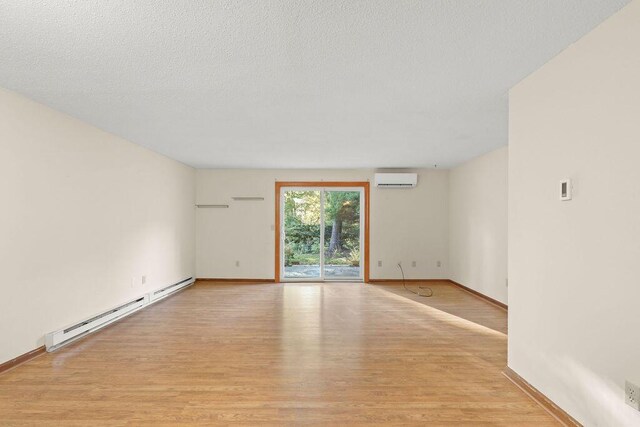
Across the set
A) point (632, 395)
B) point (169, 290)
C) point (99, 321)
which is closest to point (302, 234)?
point (169, 290)

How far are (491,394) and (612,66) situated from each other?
2.12 m

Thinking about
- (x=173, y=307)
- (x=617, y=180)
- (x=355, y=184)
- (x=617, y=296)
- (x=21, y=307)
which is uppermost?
(x=355, y=184)

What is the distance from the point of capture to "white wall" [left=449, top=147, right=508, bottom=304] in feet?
15.5

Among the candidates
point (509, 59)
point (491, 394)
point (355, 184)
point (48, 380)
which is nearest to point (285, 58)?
point (509, 59)

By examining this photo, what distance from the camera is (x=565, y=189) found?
1.98 metres

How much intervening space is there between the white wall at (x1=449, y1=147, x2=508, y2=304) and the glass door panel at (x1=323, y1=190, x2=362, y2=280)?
5.94 ft

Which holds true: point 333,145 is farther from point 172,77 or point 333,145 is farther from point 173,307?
point 173,307

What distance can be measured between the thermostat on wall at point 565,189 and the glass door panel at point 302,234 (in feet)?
15.9

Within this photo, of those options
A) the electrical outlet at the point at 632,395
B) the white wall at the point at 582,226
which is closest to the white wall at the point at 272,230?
the white wall at the point at 582,226

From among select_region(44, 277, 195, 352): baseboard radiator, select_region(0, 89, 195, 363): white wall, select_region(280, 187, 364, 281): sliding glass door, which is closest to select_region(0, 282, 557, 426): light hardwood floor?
select_region(44, 277, 195, 352): baseboard radiator

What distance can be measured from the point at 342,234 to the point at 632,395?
525 cm

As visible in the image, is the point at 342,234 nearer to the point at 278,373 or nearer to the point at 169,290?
the point at 169,290

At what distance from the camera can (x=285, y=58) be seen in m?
2.10

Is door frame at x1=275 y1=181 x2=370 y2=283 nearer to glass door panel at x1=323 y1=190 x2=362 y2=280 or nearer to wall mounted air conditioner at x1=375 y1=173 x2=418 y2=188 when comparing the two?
glass door panel at x1=323 y1=190 x2=362 y2=280
